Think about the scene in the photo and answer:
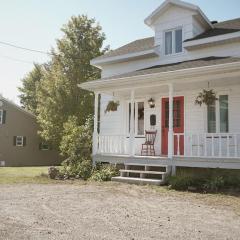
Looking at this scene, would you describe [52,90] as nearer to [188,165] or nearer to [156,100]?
[156,100]

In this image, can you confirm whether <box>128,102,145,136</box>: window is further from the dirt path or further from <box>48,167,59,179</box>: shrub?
the dirt path

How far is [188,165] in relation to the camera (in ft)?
37.6

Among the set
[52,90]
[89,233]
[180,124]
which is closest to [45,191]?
[89,233]

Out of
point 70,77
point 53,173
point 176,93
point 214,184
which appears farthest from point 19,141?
point 214,184

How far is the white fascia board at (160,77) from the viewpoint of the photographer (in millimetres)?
10758

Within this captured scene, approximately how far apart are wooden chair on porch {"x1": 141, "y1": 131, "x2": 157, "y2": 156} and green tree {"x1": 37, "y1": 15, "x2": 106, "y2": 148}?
12011 mm

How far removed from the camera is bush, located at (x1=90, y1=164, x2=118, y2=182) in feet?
40.6

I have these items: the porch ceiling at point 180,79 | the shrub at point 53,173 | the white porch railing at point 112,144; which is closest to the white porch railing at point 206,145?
the porch ceiling at point 180,79

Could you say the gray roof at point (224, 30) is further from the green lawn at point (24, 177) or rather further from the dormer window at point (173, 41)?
the green lawn at point (24, 177)

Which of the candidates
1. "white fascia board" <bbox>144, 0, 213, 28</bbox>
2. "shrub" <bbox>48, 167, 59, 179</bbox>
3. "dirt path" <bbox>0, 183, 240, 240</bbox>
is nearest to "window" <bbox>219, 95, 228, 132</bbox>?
"white fascia board" <bbox>144, 0, 213, 28</bbox>

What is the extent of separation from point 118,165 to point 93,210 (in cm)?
642

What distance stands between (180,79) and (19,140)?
72.5 ft

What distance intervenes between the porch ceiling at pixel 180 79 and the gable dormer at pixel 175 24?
231 centimetres

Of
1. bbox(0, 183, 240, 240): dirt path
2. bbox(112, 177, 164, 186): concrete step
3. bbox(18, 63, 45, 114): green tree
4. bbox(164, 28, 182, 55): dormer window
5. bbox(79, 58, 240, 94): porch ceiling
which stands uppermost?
bbox(18, 63, 45, 114): green tree
